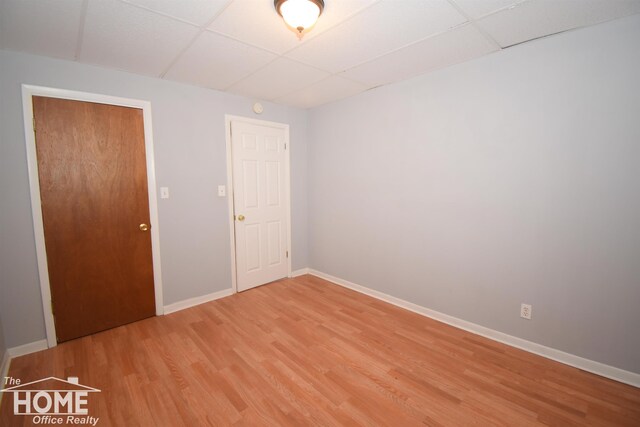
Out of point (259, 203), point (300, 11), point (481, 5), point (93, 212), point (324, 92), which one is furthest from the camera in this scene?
point (259, 203)

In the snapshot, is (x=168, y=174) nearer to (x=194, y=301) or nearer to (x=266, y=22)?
(x=194, y=301)

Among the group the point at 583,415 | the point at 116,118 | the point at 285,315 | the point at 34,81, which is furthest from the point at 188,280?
the point at 583,415

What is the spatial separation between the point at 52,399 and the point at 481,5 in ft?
12.3

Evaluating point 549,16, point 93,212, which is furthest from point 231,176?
point 549,16

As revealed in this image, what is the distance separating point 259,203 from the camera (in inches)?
145

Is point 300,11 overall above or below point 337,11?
below

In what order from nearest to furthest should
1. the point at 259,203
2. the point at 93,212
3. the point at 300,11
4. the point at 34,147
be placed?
the point at 300,11
the point at 34,147
the point at 93,212
the point at 259,203

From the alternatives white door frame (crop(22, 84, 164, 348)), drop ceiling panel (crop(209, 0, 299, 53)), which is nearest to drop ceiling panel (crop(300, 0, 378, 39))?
drop ceiling panel (crop(209, 0, 299, 53))

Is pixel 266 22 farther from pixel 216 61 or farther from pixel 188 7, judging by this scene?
pixel 216 61

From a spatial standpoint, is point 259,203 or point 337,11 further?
point 259,203

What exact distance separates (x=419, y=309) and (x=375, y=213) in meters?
1.19

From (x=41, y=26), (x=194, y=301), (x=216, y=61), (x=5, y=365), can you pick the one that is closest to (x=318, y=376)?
(x=194, y=301)

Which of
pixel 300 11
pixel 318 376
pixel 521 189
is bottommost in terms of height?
pixel 318 376

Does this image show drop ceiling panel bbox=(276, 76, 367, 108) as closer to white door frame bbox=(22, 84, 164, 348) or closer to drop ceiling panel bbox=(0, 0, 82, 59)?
white door frame bbox=(22, 84, 164, 348)
